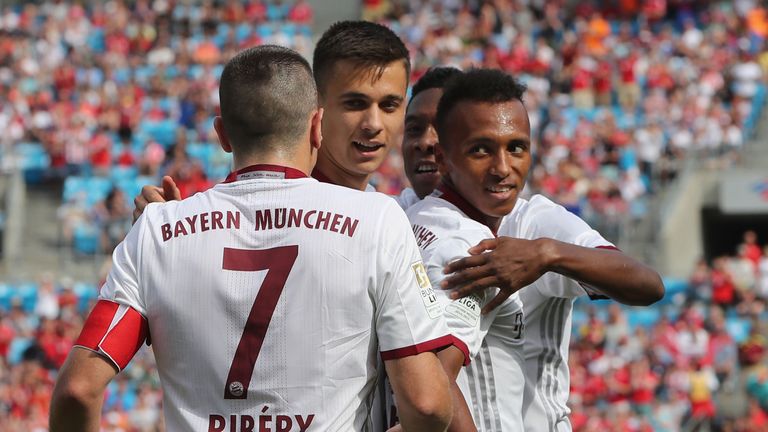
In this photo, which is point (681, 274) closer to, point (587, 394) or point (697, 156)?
point (697, 156)

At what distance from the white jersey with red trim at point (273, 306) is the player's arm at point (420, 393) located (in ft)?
0.15

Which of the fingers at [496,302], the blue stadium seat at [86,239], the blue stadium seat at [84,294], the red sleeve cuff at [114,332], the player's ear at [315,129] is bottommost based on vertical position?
the red sleeve cuff at [114,332]

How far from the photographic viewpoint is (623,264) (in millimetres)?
4410

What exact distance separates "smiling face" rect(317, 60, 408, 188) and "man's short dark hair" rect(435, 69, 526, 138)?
264mm

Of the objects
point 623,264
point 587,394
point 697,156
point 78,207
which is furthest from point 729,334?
point 623,264

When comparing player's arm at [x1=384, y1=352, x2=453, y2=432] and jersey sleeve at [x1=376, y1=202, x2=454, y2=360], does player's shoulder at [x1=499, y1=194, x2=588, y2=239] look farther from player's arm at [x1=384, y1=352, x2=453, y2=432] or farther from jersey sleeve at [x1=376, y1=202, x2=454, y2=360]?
player's arm at [x1=384, y1=352, x2=453, y2=432]

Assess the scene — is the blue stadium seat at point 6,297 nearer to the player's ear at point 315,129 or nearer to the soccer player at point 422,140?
the soccer player at point 422,140

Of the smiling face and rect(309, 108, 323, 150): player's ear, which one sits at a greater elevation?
the smiling face

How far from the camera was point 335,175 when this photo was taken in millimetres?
4973

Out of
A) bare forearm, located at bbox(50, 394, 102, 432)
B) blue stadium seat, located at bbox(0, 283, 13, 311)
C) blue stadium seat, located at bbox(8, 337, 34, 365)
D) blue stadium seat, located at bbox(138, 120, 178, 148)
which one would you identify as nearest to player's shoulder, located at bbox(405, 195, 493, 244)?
bare forearm, located at bbox(50, 394, 102, 432)

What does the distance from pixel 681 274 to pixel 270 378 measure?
1802cm

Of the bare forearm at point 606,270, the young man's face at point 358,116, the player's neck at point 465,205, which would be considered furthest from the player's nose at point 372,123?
the bare forearm at point 606,270

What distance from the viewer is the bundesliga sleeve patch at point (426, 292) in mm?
3752

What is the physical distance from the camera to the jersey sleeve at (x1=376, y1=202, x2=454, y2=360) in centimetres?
367
